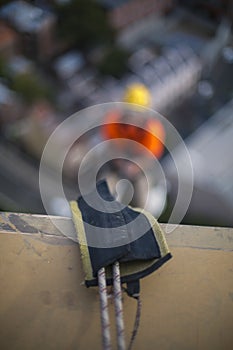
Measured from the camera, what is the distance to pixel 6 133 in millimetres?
11562

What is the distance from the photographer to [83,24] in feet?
48.1

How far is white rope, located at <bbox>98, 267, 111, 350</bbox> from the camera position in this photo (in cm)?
184

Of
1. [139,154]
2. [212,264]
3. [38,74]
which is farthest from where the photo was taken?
[38,74]

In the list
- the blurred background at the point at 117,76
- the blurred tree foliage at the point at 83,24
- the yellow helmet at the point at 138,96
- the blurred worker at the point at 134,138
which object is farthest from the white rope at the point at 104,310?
the blurred tree foliage at the point at 83,24

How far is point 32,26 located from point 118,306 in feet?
41.8

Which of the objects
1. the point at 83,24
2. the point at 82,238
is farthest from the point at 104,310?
the point at 83,24

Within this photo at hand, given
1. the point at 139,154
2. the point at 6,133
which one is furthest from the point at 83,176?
the point at 6,133

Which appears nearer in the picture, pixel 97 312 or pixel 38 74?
pixel 97 312

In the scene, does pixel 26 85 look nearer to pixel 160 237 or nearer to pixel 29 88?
pixel 29 88

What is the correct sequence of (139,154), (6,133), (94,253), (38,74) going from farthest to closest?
1. (38,74)
2. (6,133)
3. (139,154)
4. (94,253)

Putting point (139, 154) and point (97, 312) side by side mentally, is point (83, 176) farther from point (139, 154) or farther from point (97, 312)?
point (97, 312)

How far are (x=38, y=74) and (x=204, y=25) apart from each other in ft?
17.7

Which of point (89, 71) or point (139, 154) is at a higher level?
point (89, 71)

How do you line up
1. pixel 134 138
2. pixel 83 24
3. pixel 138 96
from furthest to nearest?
1. pixel 83 24
2. pixel 138 96
3. pixel 134 138
